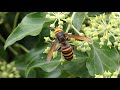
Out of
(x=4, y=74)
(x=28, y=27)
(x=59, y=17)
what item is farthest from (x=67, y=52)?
(x=4, y=74)

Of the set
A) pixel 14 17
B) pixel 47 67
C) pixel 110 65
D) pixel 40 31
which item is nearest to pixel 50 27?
pixel 40 31

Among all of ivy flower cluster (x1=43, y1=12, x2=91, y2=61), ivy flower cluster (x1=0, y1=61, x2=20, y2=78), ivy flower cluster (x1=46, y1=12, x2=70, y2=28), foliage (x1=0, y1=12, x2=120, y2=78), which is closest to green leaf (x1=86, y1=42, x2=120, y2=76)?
foliage (x1=0, y1=12, x2=120, y2=78)

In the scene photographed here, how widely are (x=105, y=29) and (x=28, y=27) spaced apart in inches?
16.3

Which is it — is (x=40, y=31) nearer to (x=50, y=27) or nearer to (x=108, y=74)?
(x=50, y=27)

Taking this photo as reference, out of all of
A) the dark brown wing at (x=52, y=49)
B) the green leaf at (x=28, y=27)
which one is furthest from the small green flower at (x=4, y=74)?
the dark brown wing at (x=52, y=49)

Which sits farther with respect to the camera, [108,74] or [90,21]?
[90,21]

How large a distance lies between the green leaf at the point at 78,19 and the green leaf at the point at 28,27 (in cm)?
16

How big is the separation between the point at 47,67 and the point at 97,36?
0.32m

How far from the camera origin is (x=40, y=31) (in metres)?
2.06

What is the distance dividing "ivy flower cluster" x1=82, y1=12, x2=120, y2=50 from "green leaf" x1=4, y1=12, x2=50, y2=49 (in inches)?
9.7

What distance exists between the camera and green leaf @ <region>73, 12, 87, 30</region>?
203 cm

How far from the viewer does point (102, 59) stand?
6.75 feet

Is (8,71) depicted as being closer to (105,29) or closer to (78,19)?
(78,19)

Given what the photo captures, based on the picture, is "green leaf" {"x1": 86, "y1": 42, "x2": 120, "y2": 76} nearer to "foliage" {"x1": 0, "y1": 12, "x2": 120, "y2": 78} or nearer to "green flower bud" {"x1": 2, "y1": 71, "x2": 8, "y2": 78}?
"foliage" {"x1": 0, "y1": 12, "x2": 120, "y2": 78}
